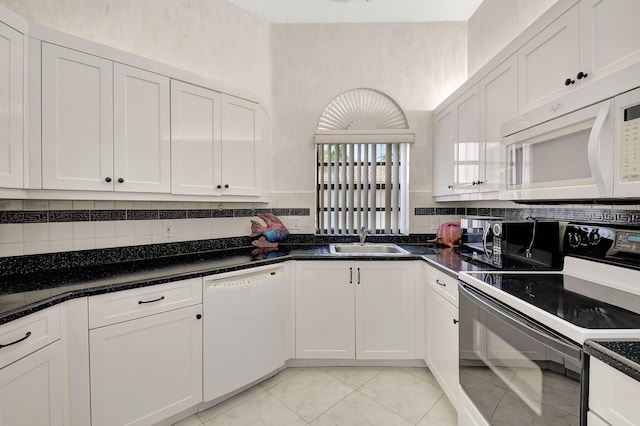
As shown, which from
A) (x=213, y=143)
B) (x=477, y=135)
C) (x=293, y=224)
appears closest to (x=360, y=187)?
(x=293, y=224)

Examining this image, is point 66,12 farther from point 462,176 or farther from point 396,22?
point 462,176

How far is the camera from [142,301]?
5.01 ft

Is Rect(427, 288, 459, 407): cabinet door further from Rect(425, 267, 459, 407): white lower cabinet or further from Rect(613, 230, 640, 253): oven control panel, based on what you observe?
Rect(613, 230, 640, 253): oven control panel

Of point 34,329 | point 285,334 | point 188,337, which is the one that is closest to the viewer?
point 34,329

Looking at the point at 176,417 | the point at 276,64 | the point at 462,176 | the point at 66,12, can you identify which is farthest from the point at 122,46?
the point at 462,176

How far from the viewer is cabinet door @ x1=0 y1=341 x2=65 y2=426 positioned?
107cm

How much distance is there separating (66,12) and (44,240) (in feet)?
4.70

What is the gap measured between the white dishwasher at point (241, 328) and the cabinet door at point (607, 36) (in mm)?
2046

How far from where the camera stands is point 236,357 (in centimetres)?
189

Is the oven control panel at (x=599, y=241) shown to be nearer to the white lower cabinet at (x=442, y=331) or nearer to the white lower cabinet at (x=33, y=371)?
the white lower cabinet at (x=442, y=331)

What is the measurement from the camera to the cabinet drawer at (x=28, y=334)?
1061 millimetres

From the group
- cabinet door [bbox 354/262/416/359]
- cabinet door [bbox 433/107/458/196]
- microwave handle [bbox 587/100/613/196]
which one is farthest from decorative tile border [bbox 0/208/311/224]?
microwave handle [bbox 587/100/613/196]

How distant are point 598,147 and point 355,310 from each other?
1744mm

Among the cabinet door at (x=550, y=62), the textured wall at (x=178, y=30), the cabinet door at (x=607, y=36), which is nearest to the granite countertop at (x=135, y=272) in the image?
the cabinet door at (x=550, y=62)
